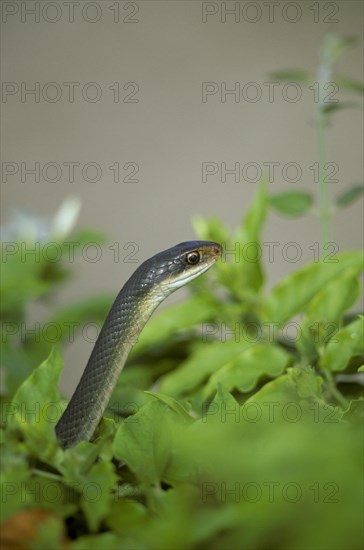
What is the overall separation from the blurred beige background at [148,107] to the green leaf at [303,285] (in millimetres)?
1778

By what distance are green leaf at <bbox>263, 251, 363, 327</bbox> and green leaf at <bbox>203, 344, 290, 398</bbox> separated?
0.30 ft

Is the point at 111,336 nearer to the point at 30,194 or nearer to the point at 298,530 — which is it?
the point at 298,530

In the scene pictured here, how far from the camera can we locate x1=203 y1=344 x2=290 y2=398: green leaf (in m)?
0.50

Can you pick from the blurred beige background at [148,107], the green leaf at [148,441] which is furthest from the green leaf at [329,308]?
the blurred beige background at [148,107]

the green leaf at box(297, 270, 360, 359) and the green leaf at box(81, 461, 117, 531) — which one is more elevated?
the green leaf at box(297, 270, 360, 359)

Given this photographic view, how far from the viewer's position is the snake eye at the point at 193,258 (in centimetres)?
62

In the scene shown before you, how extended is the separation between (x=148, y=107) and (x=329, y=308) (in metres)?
2.06

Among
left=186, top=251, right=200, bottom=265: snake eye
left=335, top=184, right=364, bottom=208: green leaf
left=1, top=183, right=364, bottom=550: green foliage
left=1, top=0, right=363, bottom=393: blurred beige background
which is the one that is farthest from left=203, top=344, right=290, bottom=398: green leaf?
left=1, top=0, right=363, bottom=393: blurred beige background

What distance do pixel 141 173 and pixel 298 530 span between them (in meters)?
2.31

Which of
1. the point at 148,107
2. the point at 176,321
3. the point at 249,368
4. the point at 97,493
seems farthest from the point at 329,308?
the point at 148,107

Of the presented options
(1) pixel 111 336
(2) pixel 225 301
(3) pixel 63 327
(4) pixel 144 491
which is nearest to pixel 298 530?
(4) pixel 144 491

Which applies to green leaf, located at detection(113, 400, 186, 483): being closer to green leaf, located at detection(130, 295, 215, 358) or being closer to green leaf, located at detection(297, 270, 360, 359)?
green leaf, located at detection(297, 270, 360, 359)

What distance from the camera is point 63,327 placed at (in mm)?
842

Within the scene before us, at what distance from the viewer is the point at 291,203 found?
0.78 m
